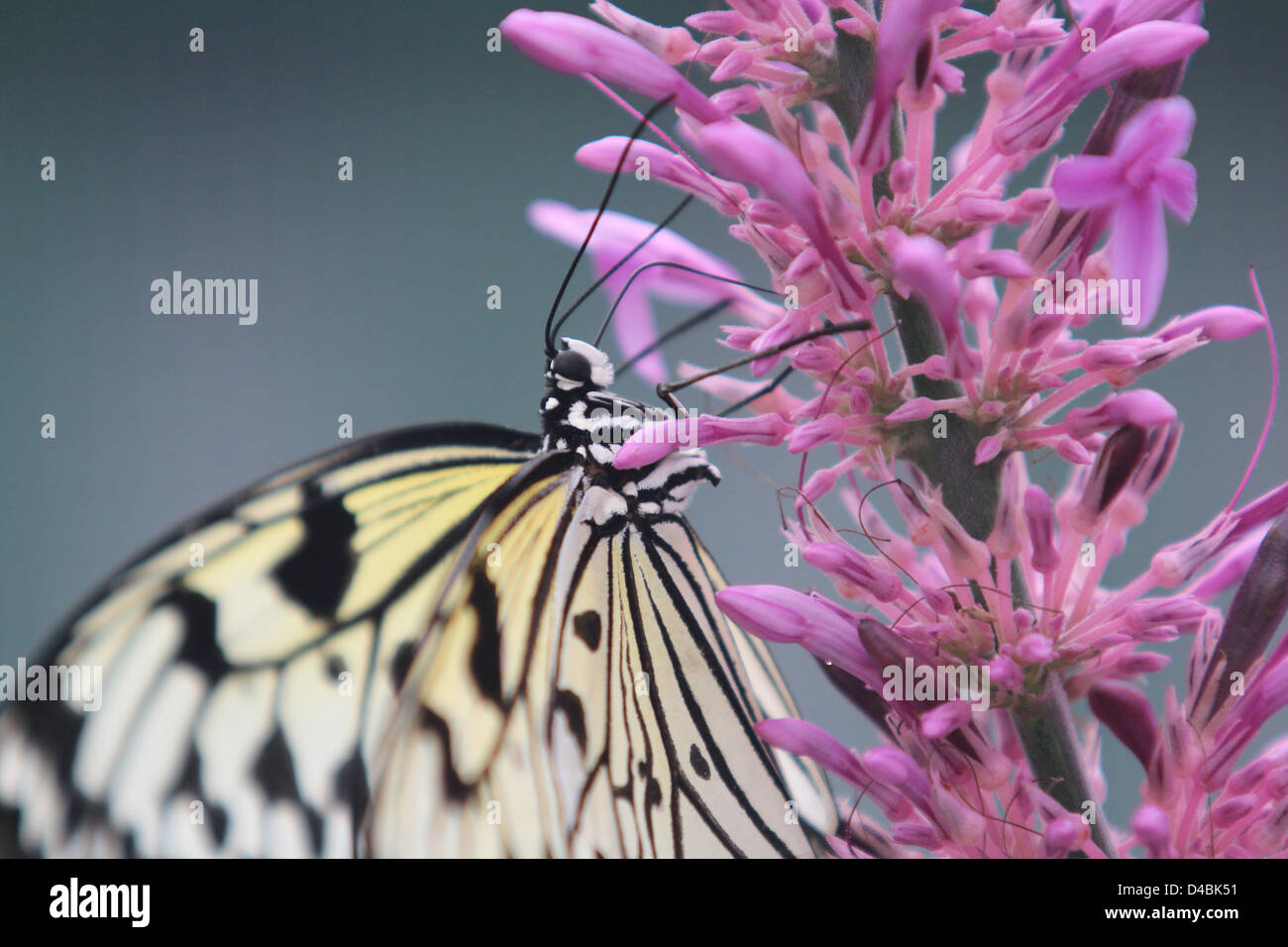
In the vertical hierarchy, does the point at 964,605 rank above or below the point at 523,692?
above

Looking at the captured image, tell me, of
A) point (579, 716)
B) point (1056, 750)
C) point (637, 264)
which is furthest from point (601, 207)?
point (579, 716)

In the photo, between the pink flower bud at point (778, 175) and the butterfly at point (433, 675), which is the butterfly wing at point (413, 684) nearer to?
the butterfly at point (433, 675)

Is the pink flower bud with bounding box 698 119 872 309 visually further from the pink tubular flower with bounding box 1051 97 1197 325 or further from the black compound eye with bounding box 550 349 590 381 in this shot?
the black compound eye with bounding box 550 349 590 381

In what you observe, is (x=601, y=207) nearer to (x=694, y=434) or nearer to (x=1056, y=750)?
(x=694, y=434)

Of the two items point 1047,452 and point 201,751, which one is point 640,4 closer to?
point 1047,452

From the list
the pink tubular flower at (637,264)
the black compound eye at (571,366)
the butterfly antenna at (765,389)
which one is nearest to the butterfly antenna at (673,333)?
the pink tubular flower at (637,264)

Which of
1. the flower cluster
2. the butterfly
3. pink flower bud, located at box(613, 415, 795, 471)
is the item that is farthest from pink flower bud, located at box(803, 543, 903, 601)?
the butterfly
